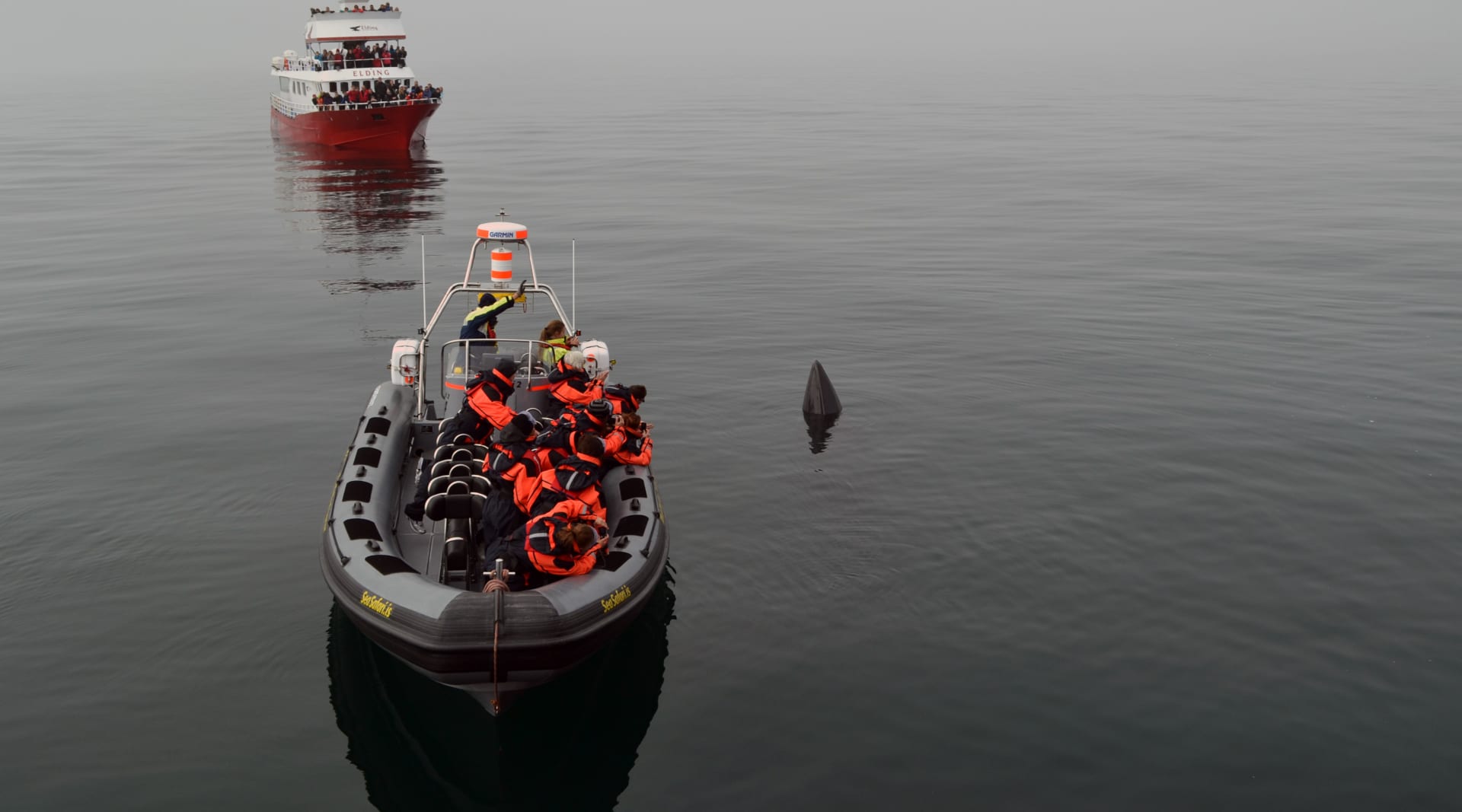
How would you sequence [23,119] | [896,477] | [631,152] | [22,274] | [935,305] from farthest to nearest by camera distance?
1. [23,119]
2. [631,152]
3. [22,274]
4. [935,305]
5. [896,477]

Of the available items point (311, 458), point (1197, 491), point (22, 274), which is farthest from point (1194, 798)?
point (22, 274)

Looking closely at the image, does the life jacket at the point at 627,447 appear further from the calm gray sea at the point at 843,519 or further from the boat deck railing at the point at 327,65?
the boat deck railing at the point at 327,65

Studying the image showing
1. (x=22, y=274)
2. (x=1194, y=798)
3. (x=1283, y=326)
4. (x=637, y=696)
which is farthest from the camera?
(x=22, y=274)

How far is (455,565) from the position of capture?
8836 millimetres

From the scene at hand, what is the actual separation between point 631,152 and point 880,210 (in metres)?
18.4

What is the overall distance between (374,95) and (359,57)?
3.41 m

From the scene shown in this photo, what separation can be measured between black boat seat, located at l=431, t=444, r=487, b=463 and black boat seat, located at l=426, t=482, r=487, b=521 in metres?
0.76

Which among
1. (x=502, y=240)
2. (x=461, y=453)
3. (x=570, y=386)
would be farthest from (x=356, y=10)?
(x=461, y=453)

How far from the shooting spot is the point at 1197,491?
1202 cm

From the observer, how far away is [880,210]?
32.0m

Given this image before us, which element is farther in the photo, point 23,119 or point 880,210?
point 23,119

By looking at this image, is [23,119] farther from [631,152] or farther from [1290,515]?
[1290,515]

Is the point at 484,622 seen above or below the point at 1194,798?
above

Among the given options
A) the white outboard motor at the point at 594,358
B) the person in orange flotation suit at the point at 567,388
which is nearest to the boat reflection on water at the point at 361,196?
the white outboard motor at the point at 594,358
